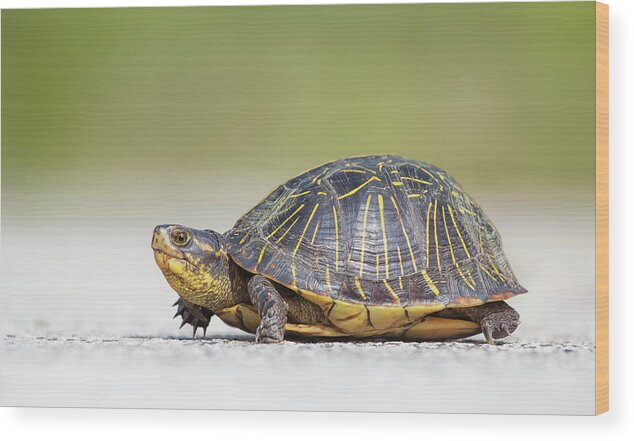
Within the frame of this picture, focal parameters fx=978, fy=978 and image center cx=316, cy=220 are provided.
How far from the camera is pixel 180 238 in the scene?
4.34m

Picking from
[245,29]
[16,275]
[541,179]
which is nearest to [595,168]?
[541,179]

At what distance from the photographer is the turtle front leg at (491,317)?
14.4ft

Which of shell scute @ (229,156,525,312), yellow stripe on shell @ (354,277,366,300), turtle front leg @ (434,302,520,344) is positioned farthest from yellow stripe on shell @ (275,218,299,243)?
turtle front leg @ (434,302,520,344)

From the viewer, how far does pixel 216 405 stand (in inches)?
170

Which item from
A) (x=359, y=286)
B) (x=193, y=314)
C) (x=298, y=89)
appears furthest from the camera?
(x=193, y=314)

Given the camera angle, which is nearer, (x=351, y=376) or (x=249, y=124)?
(x=351, y=376)

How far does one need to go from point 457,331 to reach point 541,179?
777mm

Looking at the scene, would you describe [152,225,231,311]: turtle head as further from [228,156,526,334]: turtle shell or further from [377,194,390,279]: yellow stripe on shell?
[377,194,390,279]: yellow stripe on shell

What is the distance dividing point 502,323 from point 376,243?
68 centimetres

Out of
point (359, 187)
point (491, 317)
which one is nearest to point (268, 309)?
point (359, 187)

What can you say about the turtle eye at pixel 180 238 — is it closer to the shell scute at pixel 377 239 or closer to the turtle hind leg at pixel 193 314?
the shell scute at pixel 377 239

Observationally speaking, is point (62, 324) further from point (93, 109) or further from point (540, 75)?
point (540, 75)

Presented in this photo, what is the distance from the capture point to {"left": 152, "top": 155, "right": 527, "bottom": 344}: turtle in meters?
4.25

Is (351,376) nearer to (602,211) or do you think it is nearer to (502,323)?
(502,323)
